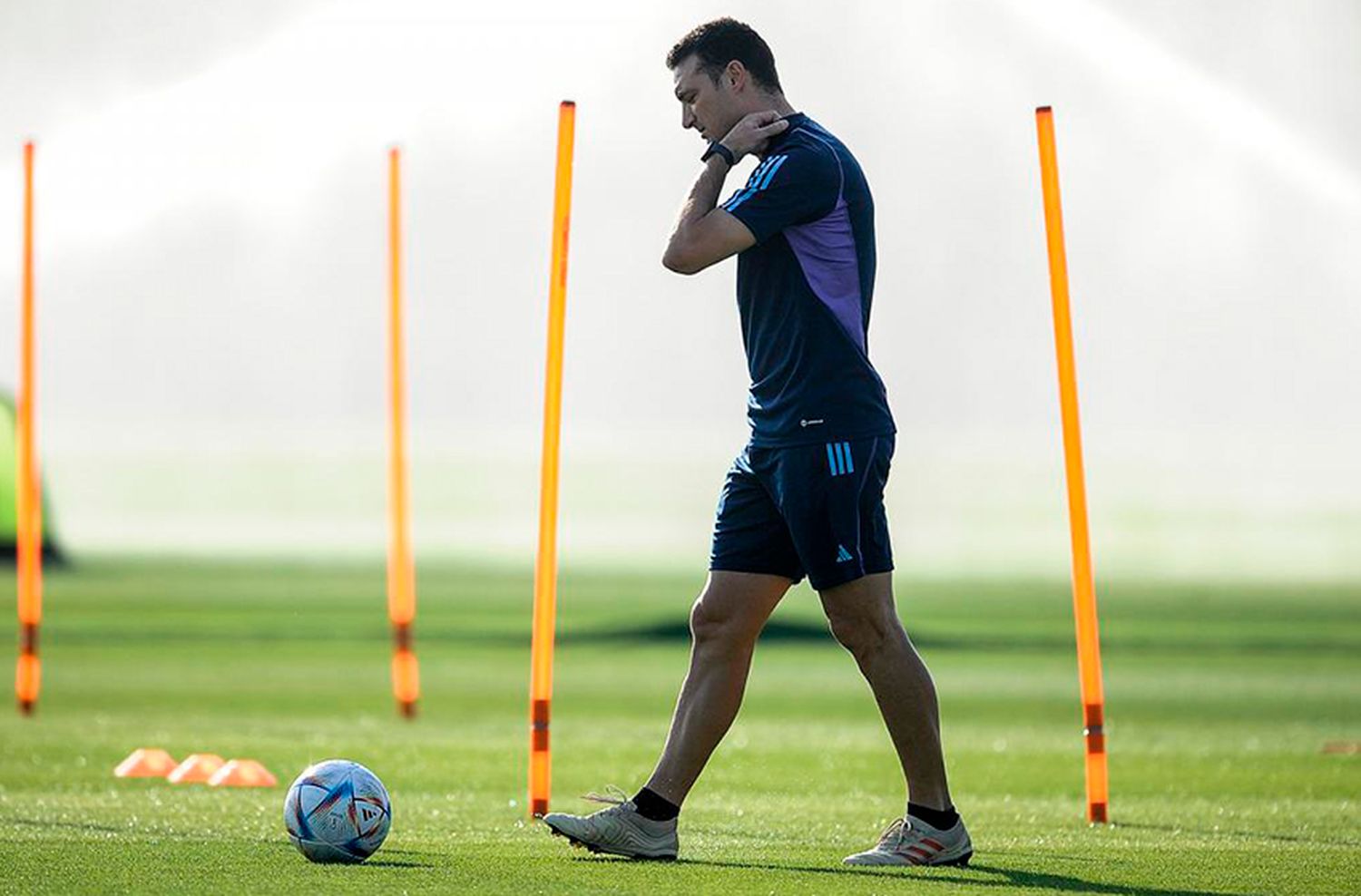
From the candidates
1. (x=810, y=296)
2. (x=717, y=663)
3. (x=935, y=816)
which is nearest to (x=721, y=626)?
(x=717, y=663)

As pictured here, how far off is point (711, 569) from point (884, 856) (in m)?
0.89

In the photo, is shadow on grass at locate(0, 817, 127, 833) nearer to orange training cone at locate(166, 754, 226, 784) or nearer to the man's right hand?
orange training cone at locate(166, 754, 226, 784)

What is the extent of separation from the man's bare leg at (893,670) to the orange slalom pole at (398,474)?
22.1 ft

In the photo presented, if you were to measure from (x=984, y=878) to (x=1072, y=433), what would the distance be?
6.93 feet

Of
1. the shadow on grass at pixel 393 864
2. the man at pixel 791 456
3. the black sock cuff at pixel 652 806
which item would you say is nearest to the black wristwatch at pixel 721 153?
the man at pixel 791 456

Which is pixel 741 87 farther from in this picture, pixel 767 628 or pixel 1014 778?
pixel 767 628

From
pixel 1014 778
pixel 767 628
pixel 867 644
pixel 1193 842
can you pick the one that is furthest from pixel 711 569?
pixel 767 628

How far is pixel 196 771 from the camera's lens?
9.11 meters

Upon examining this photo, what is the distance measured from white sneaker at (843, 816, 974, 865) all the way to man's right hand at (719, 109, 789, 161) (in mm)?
1848

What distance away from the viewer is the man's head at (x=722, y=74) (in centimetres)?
617

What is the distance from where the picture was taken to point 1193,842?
7059 millimetres

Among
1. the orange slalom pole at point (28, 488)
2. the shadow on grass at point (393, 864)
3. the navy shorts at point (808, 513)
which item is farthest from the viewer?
the orange slalom pole at point (28, 488)

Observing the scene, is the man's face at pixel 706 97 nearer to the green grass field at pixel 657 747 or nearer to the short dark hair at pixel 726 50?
the short dark hair at pixel 726 50

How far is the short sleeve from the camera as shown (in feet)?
19.3
